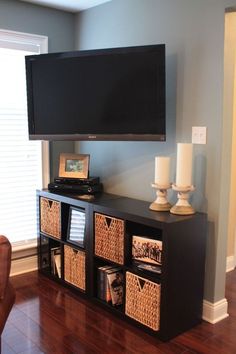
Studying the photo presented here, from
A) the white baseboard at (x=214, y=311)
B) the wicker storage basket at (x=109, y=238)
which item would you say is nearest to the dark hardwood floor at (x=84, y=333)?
the white baseboard at (x=214, y=311)

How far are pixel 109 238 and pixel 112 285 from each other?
1.15 feet

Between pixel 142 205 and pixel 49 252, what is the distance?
1073 mm

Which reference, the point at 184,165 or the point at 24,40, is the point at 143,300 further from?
the point at 24,40

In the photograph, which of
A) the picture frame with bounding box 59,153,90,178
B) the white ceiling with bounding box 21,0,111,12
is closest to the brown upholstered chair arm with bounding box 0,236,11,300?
the picture frame with bounding box 59,153,90,178

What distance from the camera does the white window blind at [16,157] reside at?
321 centimetres

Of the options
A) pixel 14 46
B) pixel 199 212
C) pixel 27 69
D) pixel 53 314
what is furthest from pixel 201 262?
pixel 14 46

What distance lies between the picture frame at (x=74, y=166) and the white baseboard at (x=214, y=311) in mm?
1413

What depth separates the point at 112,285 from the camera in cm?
270

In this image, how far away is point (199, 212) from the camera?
2.56 meters

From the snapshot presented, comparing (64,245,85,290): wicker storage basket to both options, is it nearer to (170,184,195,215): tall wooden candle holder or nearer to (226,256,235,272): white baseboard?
(170,184,195,215): tall wooden candle holder

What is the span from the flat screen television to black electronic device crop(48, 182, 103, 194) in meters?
0.41

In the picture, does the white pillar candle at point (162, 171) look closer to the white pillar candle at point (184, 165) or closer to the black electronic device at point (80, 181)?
the white pillar candle at point (184, 165)

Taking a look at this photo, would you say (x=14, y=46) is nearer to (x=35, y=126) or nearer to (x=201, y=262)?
(x=35, y=126)

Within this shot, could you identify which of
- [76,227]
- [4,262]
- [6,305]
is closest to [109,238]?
[76,227]
